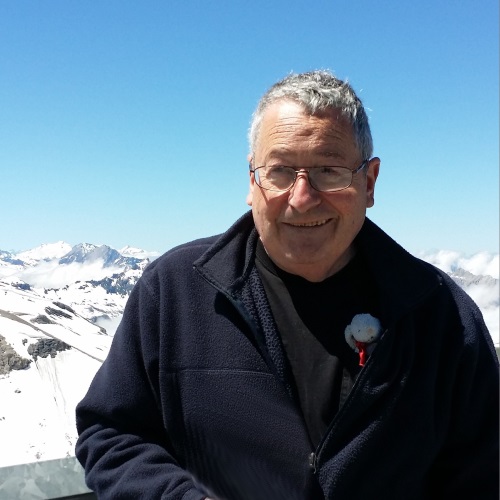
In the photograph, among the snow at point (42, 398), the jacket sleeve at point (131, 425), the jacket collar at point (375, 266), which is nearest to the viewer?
the jacket sleeve at point (131, 425)

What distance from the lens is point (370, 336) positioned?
198cm

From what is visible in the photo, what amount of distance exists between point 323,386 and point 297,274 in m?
0.42

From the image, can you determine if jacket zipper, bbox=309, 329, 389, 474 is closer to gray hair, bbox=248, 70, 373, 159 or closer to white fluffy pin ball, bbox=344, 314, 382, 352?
white fluffy pin ball, bbox=344, 314, 382, 352

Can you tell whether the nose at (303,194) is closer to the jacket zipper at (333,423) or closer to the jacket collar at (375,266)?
the jacket collar at (375,266)

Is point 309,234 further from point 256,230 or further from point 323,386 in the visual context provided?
point 323,386

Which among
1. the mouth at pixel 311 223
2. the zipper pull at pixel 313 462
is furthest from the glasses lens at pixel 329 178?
the zipper pull at pixel 313 462

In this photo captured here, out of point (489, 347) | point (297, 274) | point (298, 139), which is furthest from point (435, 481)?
point (298, 139)

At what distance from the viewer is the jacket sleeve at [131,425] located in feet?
6.23

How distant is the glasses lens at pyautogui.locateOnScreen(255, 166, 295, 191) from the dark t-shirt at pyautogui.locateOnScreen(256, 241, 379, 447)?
1.05ft

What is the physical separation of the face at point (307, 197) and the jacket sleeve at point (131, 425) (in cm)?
54

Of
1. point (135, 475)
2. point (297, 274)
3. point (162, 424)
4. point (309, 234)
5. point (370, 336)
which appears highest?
point (309, 234)

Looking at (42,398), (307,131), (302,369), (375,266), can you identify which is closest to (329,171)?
(307,131)

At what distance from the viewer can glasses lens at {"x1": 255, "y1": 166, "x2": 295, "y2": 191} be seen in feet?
6.44

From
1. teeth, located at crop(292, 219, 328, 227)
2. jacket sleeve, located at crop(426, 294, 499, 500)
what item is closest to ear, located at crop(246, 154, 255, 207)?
teeth, located at crop(292, 219, 328, 227)
